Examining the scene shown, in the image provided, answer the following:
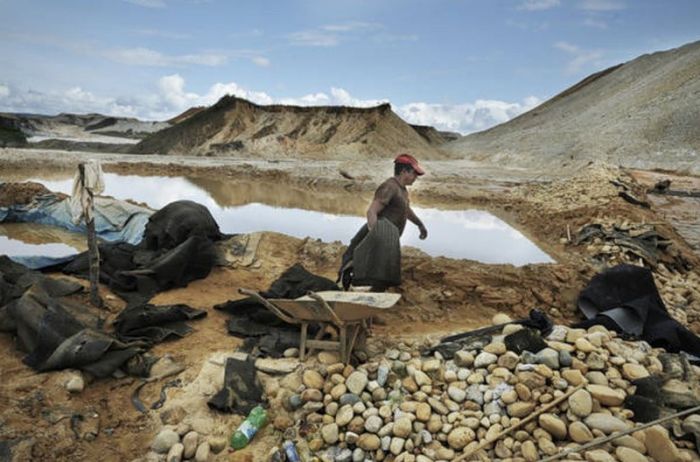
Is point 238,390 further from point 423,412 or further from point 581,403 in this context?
point 581,403

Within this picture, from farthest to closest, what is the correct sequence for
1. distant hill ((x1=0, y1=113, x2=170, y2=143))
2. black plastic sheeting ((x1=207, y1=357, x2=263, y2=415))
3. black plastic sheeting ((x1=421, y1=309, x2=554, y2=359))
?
distant hill ((x1=0, y1=113, x2=170, y2=143))
black plastic sheeting ((x1=421, y1=309, x2=554, y2=359))
black plastic sheeting ((x1=207, y1=357, x2=263, y2=415))

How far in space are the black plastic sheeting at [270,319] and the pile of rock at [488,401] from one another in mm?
604

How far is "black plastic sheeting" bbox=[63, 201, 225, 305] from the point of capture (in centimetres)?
618

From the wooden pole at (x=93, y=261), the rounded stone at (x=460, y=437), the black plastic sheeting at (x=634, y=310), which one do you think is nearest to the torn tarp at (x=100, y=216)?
the wooden pole at (x=93, y=261)

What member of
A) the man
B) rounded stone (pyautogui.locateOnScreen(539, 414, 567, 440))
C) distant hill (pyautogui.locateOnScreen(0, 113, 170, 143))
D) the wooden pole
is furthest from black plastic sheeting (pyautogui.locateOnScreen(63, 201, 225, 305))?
distant hill (pyautogui.locateOnScreen(0, 113, 170, 143))

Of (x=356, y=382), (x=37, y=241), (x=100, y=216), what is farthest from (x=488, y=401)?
(x=37, y=241)

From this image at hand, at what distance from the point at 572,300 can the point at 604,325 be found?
1639 millimetres

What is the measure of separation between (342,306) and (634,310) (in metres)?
2.98

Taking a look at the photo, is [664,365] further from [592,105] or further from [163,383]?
[592,105]

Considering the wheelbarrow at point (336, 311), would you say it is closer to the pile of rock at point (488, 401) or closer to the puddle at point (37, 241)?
the pile of rock at point (488, 401)

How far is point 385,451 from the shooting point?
11.1ft

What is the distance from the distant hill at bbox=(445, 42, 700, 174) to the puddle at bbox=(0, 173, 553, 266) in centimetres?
1781

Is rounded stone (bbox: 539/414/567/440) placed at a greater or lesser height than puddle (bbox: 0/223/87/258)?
greater

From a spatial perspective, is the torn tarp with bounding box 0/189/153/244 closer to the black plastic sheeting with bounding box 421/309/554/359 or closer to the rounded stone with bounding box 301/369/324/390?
the rounded stone with bounding box 301/369/324/390
